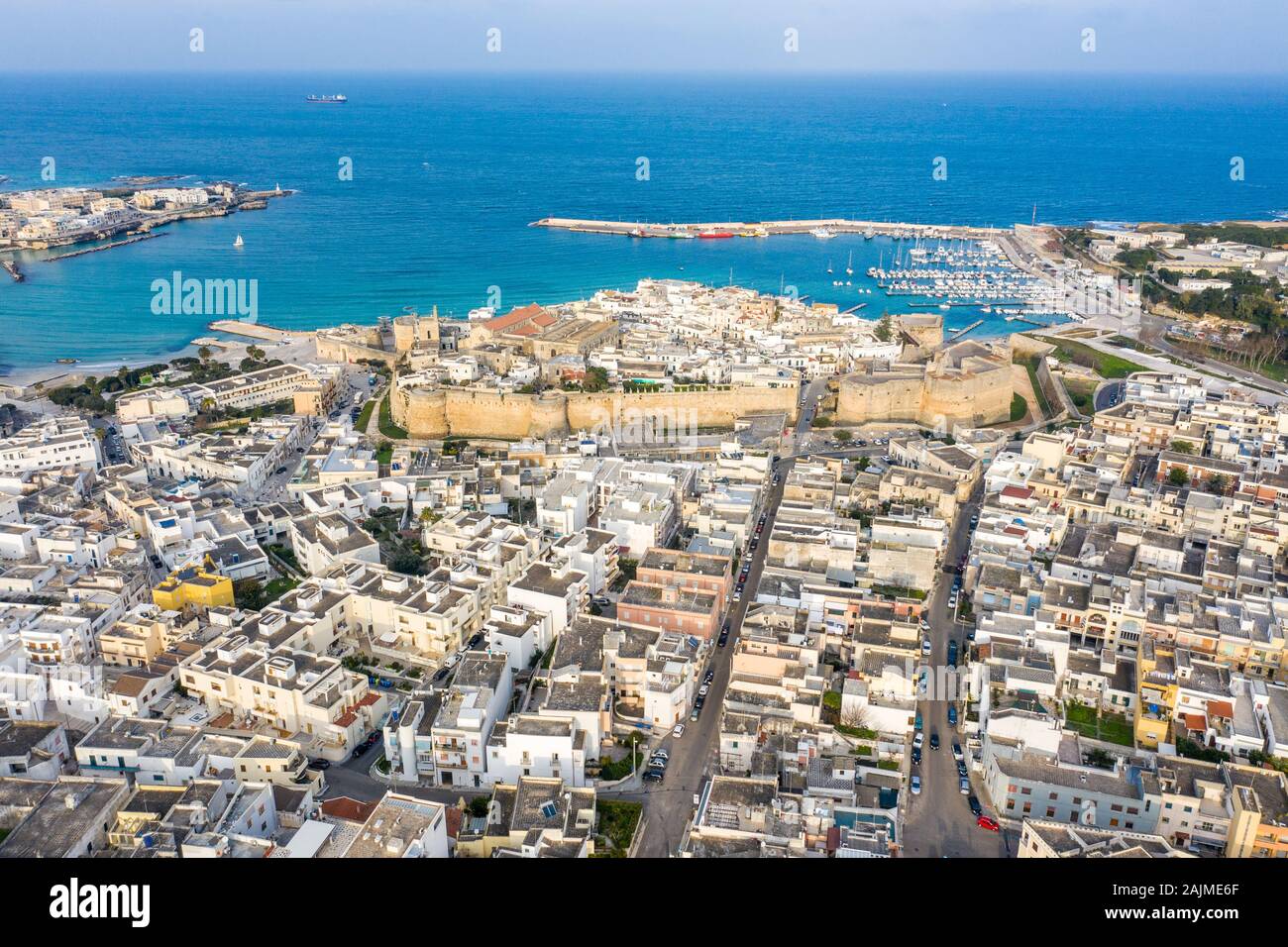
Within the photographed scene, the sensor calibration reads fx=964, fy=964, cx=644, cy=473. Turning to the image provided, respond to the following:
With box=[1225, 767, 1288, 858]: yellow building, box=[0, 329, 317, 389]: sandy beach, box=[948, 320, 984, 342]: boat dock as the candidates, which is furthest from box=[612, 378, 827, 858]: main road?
box=[0, 329, 317, 389]: sandy beach

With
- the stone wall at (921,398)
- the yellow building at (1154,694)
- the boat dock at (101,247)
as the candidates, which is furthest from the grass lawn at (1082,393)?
the boat dock at (101,247)

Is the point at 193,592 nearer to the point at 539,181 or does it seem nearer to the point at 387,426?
the point at 387,426

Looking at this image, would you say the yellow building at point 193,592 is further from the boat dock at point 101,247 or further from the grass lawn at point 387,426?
the boat dock at point 101,247

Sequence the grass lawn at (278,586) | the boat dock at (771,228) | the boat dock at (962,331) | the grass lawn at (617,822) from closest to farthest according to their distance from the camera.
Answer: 1. the grass lawn at (617,822)
2. the grass lawn at (278,586)
3. the boat dock at (962,331)
4. the boat dock at (771,228)

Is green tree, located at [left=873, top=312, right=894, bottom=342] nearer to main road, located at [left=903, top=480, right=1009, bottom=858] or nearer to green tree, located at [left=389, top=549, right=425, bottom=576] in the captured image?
→ main road, located at [left=903, top=480, right=1009, bottom=858]

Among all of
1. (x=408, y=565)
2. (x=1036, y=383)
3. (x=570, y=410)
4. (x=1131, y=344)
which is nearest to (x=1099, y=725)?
(x=408, y=565)

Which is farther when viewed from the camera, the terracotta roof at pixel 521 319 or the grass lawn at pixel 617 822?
the terracotta roof at pixel 521 319
